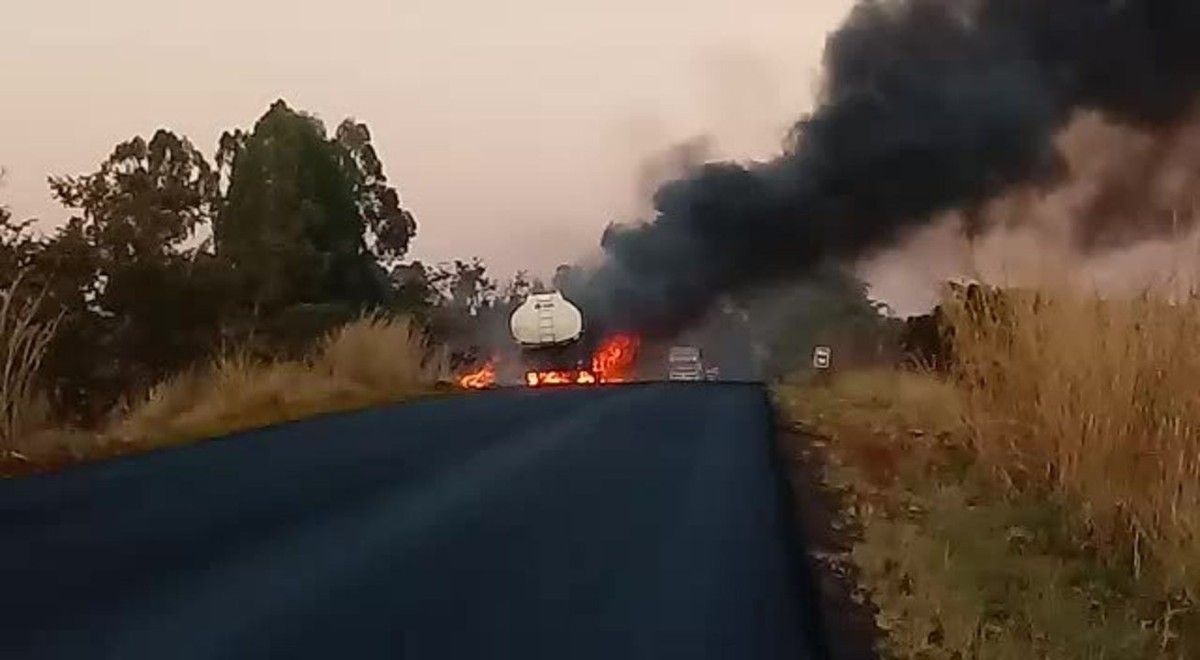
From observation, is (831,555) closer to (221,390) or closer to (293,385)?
(221,390)

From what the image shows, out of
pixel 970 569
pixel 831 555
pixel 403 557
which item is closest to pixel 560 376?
pixel 831 555

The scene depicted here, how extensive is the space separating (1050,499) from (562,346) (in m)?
40.6

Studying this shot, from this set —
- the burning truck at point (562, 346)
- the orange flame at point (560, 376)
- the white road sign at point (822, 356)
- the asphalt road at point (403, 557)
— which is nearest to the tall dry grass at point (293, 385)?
the asphalt road at point (403, 557)

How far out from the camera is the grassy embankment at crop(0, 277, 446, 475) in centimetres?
1502

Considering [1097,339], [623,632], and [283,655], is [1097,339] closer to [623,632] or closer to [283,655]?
[623,632]

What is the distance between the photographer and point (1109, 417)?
397 inches

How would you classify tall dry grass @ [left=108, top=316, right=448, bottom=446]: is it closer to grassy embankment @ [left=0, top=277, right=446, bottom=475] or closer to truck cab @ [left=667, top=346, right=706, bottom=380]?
grassy embankment @ [left=0, top=277, right=446, bottom=475]

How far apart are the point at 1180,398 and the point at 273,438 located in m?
9.17

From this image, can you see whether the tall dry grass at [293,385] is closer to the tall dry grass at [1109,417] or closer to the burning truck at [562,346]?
the tall dry grass at [1109,417]

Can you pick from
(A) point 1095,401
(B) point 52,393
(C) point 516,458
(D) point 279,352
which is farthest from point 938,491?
(D) point 279,352

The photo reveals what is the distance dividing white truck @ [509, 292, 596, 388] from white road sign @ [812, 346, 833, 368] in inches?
325

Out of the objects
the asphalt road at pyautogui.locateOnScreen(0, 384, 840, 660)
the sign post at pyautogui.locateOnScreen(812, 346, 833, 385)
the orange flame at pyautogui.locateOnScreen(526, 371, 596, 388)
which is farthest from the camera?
the orange flame at pyautogui.locateOnScreen(526, 371, 596, 388)

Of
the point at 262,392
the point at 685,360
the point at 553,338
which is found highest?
the point at 553,338

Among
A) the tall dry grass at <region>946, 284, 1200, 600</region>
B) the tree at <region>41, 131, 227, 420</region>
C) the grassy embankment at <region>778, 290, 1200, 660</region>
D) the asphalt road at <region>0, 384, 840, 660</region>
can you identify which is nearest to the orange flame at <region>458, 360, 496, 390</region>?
the tree at <region>41, 131, 227, 420</region>
